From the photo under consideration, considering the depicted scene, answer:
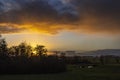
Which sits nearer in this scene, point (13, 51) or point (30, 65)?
point (30, 65)

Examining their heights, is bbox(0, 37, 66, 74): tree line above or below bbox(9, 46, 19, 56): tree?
below

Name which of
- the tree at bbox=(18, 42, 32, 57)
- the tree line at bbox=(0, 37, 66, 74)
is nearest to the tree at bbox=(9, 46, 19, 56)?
the tree at bbox=(18, 42, 32, 57)

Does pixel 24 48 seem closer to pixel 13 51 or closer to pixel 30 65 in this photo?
pixel 13 51

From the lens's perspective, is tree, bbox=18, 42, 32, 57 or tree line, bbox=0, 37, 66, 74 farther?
tree, bbox=18, 42, 32, 57

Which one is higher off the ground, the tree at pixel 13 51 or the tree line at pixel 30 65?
the tree at pixel 13 51

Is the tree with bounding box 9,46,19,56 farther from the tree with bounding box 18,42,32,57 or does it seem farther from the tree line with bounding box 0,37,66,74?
the tree line with bounding box 0,37,66,74

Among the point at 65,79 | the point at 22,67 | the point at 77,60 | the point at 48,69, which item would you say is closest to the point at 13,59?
the point at 22,67

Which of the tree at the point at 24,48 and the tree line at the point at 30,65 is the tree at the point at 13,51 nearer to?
the tree at the point at 24,48

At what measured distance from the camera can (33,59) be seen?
239 ft

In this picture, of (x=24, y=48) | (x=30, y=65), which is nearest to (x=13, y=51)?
(x=24, y=48)

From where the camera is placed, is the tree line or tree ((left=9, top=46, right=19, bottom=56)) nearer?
the tree line

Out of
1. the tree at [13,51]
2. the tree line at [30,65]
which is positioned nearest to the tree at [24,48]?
the tree at [13,51]

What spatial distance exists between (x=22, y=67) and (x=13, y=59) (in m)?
3.55

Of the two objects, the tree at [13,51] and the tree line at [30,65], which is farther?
Answer: the tree at [13,51]
